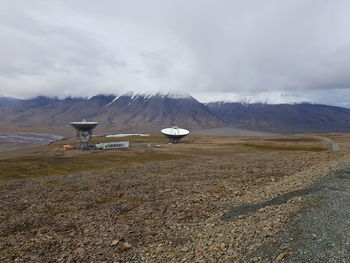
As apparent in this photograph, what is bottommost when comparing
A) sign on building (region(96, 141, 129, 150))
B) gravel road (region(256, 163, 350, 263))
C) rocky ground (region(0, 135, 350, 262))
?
sign on building (region(96, 141, 129, 150))

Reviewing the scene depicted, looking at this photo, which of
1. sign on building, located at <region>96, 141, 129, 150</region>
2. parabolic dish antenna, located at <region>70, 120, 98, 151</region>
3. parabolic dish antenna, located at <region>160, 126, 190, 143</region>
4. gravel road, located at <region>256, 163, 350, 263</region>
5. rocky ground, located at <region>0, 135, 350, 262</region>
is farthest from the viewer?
parabolic dish antenna, located at <region>160, 126, 190, 143</region>

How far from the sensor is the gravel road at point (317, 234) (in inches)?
422

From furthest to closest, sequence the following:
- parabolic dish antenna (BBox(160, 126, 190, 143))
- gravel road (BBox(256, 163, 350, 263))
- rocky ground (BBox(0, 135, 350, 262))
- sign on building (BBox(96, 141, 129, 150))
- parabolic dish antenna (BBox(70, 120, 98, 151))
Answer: parabolic dish antenna (BBox(160, 126, 190, 143)), sign on building (BBox(96, 141, 129, 150)), parabolic dish antenna (BBox(70, 120, 98, 151)), rocky ground (BBox(0, 135, 350, 262)), gravel road (BBox(256, 163, 350, 263))

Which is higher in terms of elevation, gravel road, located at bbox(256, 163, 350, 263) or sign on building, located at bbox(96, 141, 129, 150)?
gravel road, located at bbox(256, 163, 350, 263)

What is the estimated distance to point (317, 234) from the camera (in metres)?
12.3

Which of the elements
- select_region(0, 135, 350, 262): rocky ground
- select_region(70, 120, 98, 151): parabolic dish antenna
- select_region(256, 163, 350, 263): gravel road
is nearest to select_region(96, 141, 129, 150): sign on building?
select_region(70, 120, 98, 151): parabolic dish antenna

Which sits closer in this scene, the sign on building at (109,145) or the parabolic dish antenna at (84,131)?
the parabolic dish antenna at (84,131)

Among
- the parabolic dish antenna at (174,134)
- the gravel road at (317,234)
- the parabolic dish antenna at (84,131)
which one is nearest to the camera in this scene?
the gravel road at (317,234)

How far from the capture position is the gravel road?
10719 millimetres

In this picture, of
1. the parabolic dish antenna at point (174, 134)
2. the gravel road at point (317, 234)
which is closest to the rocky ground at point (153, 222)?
the gravel road at point (317, 234)

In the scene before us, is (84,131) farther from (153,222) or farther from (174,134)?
(153,222)

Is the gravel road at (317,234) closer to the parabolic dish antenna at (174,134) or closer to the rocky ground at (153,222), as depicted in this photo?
the rocky ground at (153,222)

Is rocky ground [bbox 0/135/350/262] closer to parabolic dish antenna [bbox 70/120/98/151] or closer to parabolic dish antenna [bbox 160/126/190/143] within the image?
parabolic dish antenna [bbox 70/120/98/151]

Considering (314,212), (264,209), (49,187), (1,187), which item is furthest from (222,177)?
(1,187)
